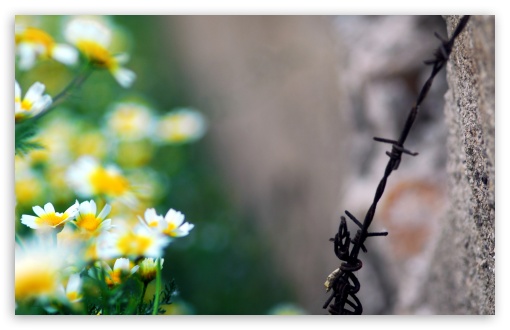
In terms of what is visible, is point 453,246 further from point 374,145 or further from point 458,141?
point 374,145

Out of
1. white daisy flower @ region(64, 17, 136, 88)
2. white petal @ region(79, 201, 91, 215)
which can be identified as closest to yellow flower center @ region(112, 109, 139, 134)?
white daisy flower @ region(64, 17, 136, 88)

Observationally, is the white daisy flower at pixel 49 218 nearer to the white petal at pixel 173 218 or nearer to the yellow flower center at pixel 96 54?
the white petal at pixel 173 218

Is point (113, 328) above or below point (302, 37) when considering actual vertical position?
below

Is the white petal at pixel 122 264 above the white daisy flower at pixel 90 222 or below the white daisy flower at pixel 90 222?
below

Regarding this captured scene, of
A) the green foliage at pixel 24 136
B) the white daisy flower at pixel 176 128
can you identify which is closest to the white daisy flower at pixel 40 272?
the green foliage at pixel 24 136

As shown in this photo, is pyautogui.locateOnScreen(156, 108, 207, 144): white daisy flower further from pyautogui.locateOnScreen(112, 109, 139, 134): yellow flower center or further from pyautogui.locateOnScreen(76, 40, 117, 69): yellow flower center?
pyautogui.locateOnScreen(76, 40, 117, 69): yellow flower center

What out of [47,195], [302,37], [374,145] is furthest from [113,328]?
[302,37]
